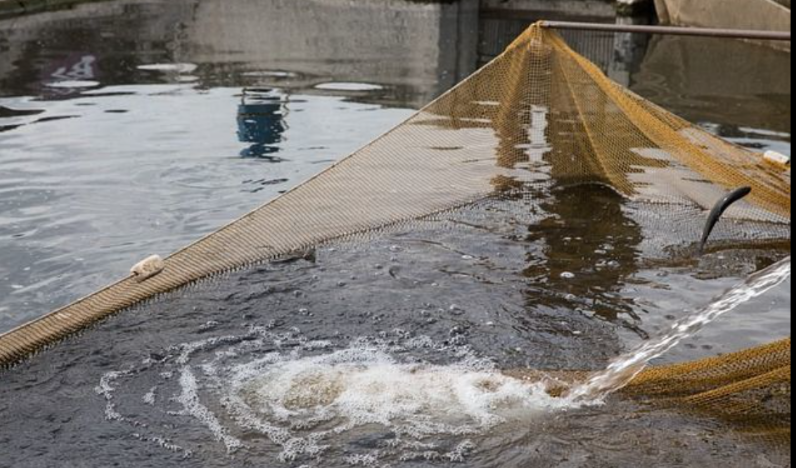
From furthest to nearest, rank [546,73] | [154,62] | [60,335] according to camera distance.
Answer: [154,62] < [546,73] < [60,335]

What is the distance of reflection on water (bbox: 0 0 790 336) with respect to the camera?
607cm

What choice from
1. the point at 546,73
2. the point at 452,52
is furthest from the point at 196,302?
the point at 452,52

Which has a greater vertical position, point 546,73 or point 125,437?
point 546,73

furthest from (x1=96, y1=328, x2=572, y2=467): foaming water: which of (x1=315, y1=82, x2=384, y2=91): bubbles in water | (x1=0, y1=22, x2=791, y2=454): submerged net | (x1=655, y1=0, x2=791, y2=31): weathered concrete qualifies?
(x1=655, y1=0, x2=791, y2=31): weathered concrete

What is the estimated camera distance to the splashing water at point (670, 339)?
396 centimetres

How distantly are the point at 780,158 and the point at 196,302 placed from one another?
337 cm

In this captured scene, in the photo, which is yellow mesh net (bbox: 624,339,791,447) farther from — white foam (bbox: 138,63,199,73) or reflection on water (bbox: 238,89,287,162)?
white foam (bbox: 138,63,199,73)

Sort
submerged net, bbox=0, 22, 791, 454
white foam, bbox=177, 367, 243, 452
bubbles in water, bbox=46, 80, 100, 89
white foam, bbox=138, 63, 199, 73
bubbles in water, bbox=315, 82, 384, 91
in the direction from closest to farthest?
white foam, bbox=177, 367, 243, 452 → submerged net, bbox=0, 22, 791, 454 → bubbles in water, bbox=46, 80, 100, 89 → bubbles in water, bbox=315, 82, 384, 91 → white foam, bbox=138, 63, 199, 73

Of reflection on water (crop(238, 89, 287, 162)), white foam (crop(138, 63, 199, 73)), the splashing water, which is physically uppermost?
white foam (crop(138, 63, 199, 73))

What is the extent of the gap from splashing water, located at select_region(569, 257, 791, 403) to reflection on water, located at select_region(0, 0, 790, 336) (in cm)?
47

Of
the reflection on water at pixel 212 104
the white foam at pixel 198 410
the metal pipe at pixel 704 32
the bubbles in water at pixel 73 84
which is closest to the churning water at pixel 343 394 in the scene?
the white foam at pixel 198 410

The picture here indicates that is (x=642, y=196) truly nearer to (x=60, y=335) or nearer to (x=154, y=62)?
(x=60, y=335)

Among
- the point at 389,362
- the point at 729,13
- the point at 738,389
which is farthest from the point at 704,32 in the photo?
the point at 729,13

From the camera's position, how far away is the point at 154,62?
1263 cm
